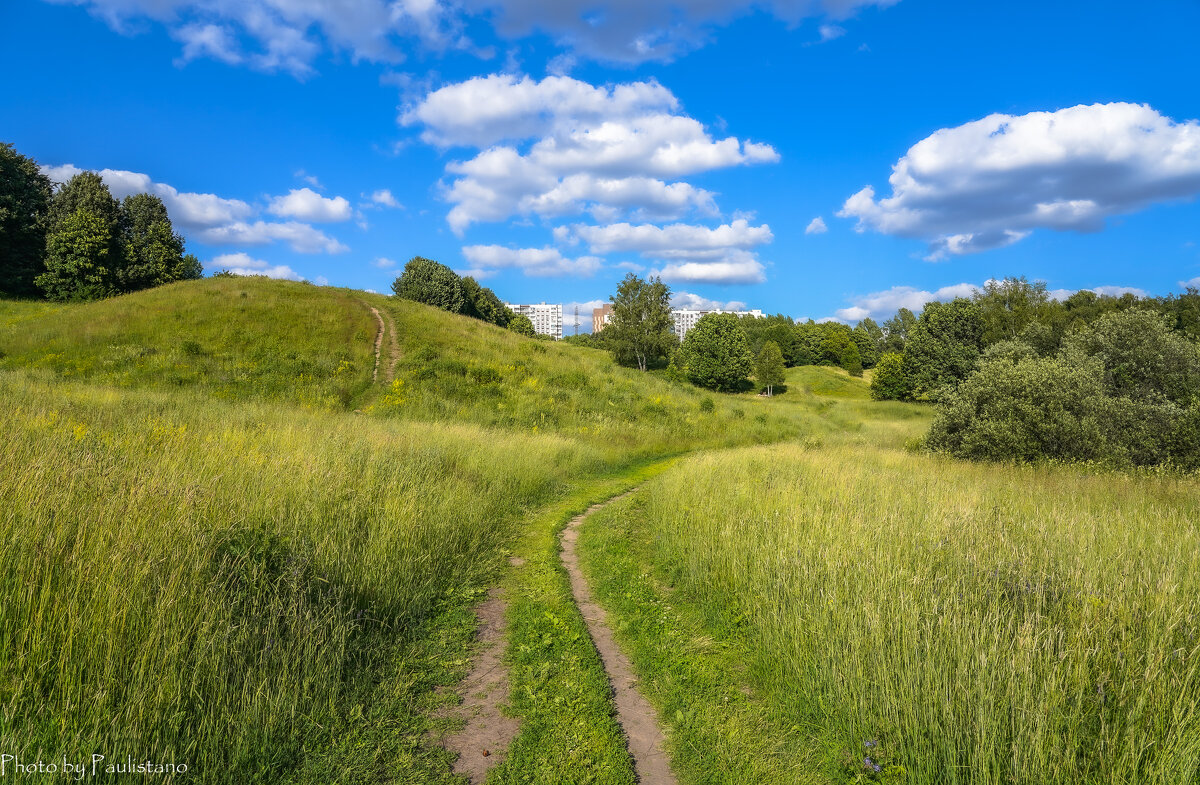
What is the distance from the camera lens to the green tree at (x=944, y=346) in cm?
6028

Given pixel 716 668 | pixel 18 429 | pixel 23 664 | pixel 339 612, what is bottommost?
pixel 716 668

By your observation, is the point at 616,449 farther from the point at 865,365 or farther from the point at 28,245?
the point at 865,365

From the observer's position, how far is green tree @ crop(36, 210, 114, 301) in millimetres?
39531

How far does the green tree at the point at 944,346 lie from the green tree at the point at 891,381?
1.00 m

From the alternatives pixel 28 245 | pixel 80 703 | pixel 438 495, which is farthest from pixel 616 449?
pixel 28 245

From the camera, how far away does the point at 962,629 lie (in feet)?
13.6

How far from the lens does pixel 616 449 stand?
20.0m

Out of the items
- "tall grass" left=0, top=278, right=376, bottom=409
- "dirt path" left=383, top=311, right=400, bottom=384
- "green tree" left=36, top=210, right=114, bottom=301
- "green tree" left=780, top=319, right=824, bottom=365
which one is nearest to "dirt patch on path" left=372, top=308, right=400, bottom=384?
"dirt path" left=383, top=311, right=400, bottom=384

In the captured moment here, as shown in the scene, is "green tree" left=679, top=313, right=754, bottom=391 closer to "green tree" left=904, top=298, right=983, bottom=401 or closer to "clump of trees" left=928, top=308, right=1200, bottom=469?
"green tree" left=904, top=298, right=983, bottom=401

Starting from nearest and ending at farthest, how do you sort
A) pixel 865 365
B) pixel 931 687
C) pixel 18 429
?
1. pixel 931 687
2. pixel 18 429
3. pixel 865 365

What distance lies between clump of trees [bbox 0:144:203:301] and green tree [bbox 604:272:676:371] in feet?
141

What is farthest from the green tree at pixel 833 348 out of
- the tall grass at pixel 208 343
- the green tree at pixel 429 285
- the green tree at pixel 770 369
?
the tall grass at pixel 208 343

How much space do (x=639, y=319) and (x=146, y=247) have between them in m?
47.7

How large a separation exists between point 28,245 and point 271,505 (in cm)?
6070
